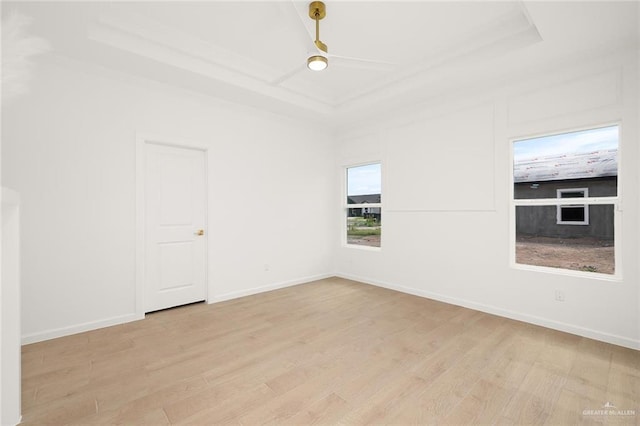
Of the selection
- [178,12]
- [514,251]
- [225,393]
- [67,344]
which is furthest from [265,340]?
[178,12]

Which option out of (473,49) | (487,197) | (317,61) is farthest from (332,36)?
(487,197)

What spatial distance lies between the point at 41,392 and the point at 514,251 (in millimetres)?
4550

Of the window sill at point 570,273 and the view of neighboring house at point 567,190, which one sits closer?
the window sill at point 570,273

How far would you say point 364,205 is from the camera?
536 centimetres

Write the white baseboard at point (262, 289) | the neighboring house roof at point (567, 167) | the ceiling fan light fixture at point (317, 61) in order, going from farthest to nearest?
the white baseboard at point (262, 289), the neighboring house roof at point (567, 167), the ceiling fan light fixture at point (317, 61)

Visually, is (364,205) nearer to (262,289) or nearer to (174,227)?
(262,289)

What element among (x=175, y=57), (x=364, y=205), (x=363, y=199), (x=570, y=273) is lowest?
(x=570, y=273)

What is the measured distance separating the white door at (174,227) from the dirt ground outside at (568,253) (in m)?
4.06

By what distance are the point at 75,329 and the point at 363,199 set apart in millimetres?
4289

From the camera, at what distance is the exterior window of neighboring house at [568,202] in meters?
3.00

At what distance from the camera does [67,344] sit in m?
2.84

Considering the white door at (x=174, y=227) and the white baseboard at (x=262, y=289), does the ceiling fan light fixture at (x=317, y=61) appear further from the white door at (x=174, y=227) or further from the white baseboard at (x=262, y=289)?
the white baseboard at (x=262, y=289)

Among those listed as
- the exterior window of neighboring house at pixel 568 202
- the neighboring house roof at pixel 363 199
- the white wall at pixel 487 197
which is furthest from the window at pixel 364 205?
the exterior window of neighboring house at pixel 568 202

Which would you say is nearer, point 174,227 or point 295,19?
point 295,19
